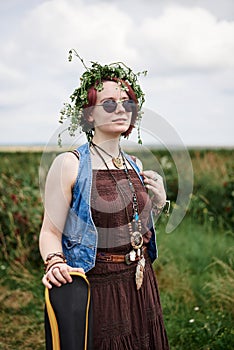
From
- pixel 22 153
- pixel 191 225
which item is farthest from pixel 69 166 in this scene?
pixel 22 153

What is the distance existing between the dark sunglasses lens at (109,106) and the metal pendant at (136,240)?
57 cm

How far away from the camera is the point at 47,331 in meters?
2.36

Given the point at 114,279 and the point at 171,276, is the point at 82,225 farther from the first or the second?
the point at 171,276

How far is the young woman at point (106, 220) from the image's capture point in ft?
7.91

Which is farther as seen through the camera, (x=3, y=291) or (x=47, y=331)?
(x=3, y=291)

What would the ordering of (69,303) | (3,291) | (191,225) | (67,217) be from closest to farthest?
1. (69,303)
2. (67,217)
3. (3,291)
4. (191,225)

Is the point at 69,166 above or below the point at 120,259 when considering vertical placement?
above

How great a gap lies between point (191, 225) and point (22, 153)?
10606 millimetres

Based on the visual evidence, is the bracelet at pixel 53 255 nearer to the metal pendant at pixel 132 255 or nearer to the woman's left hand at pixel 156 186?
the metal pendant at pixel 132 255

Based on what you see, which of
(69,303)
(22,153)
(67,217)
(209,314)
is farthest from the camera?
(22,153)

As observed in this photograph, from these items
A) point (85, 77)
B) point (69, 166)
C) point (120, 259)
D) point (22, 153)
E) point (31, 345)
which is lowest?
point (31, 345)

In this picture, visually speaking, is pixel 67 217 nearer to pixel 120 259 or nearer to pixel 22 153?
pixel 120 259

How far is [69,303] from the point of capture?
227 cm

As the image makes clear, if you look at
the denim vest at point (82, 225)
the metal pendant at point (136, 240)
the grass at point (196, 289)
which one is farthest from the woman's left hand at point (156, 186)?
the grass at point (196, 289)
